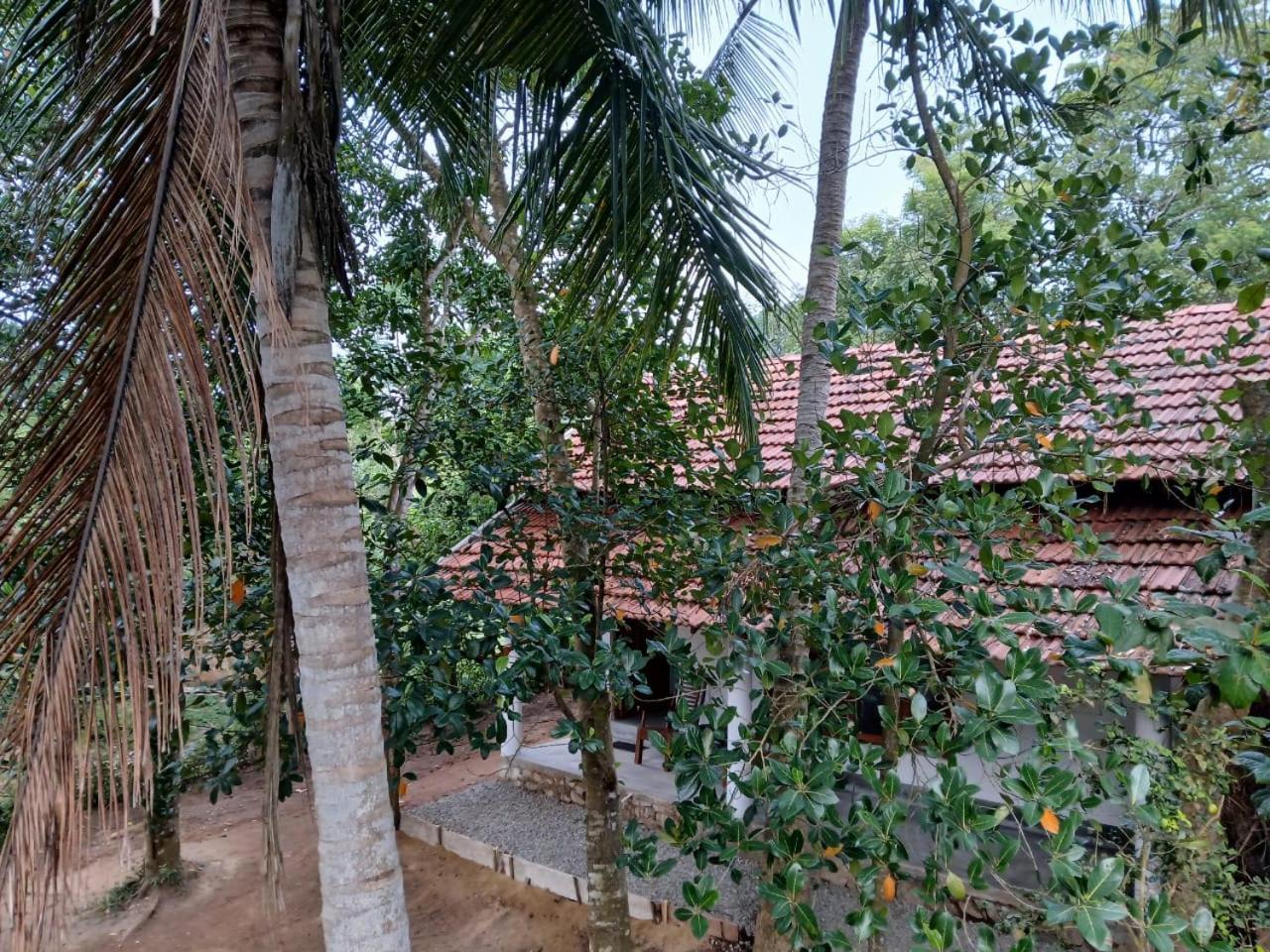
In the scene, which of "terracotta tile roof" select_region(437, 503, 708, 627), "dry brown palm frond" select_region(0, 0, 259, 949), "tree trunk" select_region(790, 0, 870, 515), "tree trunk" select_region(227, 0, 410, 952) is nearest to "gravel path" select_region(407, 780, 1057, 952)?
"terracotta tile roof" select_region(437, 503, 708, 627)

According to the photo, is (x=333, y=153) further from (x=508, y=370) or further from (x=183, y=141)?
(x=508, y=370)

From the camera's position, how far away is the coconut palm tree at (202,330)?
1363 mm

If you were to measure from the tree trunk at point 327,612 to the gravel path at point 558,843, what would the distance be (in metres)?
3.21

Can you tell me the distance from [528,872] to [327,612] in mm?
4750

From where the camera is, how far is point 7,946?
4.22ft

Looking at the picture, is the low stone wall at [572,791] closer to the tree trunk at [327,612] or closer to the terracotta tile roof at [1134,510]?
the terracotta tile roof at [1134,510]

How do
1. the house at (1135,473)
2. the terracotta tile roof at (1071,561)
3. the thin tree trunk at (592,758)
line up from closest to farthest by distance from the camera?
the house at (1135,473), the terracotta tile roof at (1071,561), the thin tree trunk at (592,758)

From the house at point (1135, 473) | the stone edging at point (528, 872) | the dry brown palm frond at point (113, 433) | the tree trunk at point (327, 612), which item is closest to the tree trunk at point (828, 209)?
the house at point (1135, 473)

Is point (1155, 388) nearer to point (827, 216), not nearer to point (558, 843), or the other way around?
point (827, 216)

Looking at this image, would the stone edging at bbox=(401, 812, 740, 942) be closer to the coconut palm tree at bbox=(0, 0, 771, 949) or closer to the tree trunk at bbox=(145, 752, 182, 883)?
the tree trunk at bbox=(145, 752, 182, 883)

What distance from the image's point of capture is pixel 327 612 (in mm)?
1892

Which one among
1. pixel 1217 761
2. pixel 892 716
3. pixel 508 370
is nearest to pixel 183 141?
pixel 892 716

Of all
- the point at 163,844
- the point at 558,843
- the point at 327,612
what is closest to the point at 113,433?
the point at 327,612

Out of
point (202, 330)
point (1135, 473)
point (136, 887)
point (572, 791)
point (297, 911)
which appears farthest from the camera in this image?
point (572, 791)
